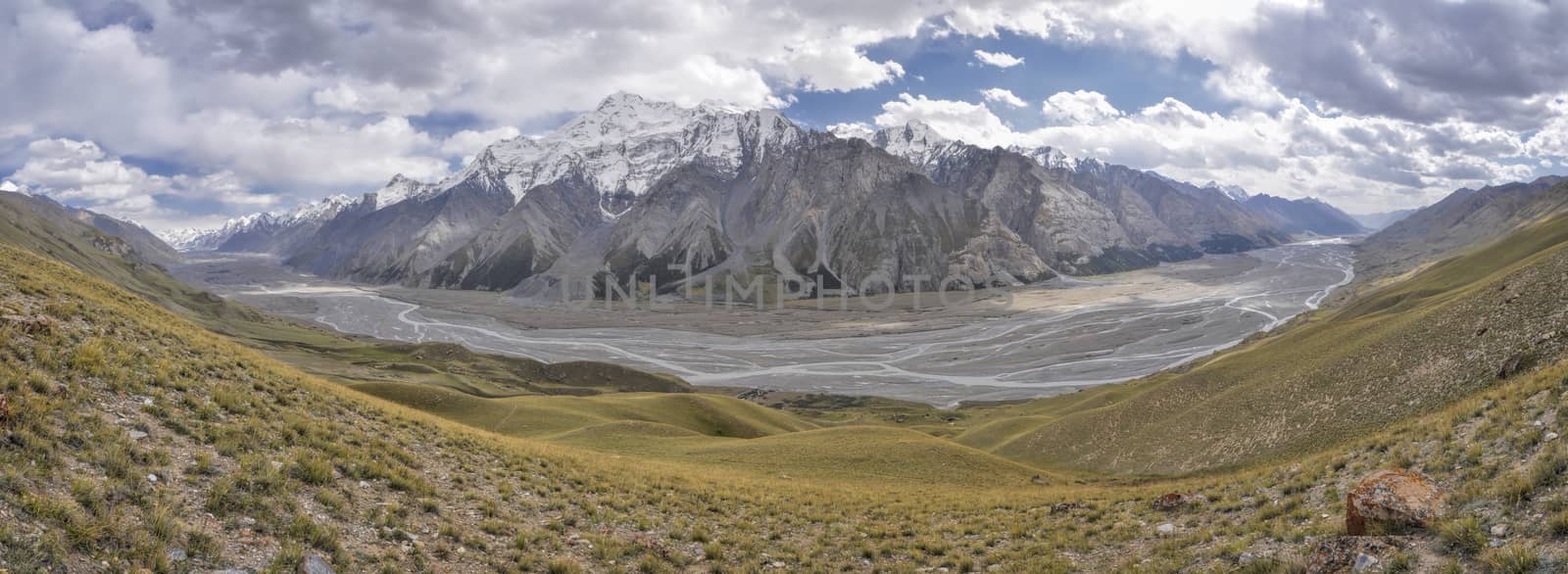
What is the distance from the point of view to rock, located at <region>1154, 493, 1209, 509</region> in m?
18.3

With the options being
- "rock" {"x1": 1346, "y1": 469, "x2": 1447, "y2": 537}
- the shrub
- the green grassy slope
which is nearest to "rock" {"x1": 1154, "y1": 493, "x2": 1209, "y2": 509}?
"rock" {"x1": 1346, "y1": 469, "x2": 1447, "y2": 537}

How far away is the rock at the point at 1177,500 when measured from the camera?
1834 centimetres

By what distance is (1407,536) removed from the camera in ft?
36.2

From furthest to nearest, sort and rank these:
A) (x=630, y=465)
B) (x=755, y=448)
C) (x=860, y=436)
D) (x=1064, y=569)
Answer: (x=860, y=436), (x=755, y=448), (x=630, y=465), (x=1064, y=569)

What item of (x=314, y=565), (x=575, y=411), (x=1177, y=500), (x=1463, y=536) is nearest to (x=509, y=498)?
(x=314, y=565)

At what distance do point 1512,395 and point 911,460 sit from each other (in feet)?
85.3

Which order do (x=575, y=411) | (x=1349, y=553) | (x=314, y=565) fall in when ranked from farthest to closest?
(x=575, y=411) < (x=314, y=565) < (x=1349, y=553)

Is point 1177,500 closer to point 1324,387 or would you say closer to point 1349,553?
point 1349,553

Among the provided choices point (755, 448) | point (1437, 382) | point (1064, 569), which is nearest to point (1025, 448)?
point (755, 448)

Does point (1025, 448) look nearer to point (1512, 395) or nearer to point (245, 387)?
point (1512, 395)

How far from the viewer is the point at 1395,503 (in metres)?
11.5

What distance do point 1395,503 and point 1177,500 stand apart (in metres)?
7.80

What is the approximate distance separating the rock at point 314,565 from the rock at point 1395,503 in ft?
59.1

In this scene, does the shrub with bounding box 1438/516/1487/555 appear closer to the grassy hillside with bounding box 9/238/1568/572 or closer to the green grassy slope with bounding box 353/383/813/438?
the grassy hillside with bounding box 9/238/1568/572
